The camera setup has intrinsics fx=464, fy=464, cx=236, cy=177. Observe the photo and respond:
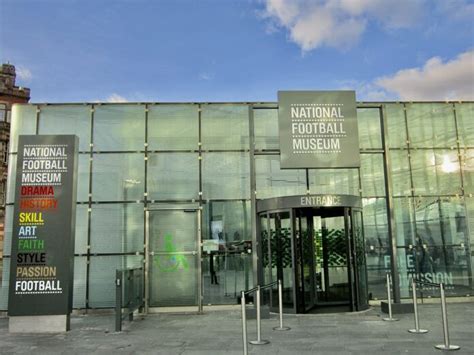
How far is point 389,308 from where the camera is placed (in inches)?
427

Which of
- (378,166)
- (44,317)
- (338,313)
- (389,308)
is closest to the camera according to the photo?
(44,317)

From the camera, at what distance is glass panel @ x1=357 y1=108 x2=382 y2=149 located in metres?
14.4

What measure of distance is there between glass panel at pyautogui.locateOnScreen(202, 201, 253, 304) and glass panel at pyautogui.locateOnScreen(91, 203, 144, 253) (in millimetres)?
1911

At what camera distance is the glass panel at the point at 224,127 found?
45.8 ft

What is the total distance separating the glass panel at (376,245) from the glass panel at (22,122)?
10171 mm

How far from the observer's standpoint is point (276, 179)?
551 inches

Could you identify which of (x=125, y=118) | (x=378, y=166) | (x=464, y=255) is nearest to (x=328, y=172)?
(x=378, y=166)

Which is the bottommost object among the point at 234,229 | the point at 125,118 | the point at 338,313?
the point at 338,313

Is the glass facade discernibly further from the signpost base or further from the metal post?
the metal post

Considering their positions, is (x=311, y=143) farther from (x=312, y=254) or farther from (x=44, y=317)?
(x=44, y=317)

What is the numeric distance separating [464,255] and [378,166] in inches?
144

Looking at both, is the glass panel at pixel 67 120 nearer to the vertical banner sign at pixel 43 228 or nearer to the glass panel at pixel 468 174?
the vertical banner sign at pixel 43 228

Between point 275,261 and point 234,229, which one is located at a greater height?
point 234,229

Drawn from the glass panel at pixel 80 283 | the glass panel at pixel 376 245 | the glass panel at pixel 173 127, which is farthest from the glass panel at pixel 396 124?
the glass panel at pixel 80 283
